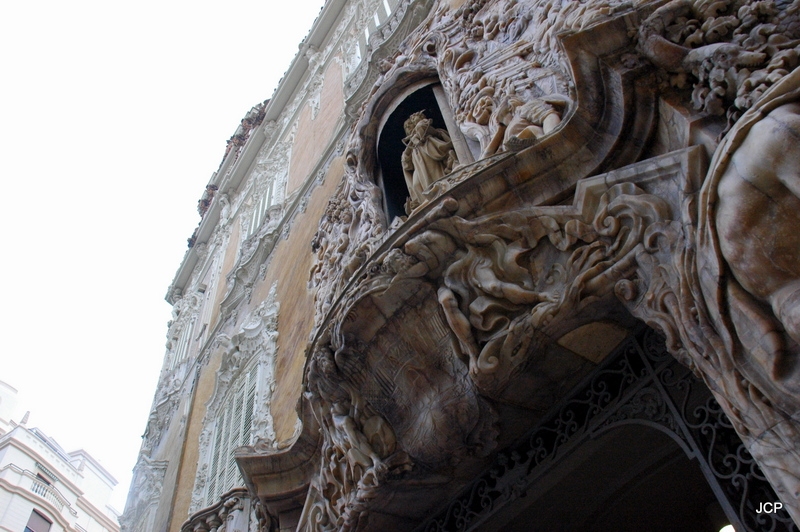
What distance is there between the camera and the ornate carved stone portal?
8.18ft

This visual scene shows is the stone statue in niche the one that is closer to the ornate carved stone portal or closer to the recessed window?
the ornate carved stone portal

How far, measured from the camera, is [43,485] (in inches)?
1152

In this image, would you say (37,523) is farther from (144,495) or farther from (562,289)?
(562,289)

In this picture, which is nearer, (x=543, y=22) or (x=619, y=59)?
(x=619, y=59)

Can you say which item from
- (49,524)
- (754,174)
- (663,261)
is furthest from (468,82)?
(49,524)

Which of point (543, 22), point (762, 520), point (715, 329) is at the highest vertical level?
point (543, 22)

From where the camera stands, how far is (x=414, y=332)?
4215 millimetres

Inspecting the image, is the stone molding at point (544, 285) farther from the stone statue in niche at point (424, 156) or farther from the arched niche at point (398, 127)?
the arched niche at point (398, 127)

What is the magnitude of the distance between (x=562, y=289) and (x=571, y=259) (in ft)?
0.56

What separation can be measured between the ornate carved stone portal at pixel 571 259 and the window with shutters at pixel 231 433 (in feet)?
10.9

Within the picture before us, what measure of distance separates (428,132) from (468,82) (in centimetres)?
67

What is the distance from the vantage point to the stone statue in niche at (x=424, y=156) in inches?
225

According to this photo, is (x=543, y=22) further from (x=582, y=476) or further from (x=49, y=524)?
(x=49, y=524)

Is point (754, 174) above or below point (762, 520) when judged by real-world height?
above
